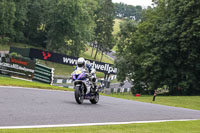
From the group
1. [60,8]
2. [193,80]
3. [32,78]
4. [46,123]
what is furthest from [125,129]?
A: [60,8]

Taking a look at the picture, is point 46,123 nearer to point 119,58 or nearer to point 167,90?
point 167,90

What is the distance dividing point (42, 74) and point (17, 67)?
1977 millimetres

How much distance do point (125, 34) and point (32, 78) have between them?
26.5 meters

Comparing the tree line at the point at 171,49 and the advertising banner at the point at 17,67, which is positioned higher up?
the tree line at the point at 171,49

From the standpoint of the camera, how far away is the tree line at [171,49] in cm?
3662

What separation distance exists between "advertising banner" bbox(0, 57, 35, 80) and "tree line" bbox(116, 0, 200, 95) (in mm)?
15019

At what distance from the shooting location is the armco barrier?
95.8 feet

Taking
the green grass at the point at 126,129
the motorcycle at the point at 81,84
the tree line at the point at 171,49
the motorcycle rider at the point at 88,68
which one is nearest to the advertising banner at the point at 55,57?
the tree line at the point at 171,49

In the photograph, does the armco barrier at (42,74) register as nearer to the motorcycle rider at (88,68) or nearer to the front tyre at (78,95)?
the motorcycle rider at (88,68)

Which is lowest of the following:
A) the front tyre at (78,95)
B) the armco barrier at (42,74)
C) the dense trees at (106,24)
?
the front tyre at (78,95)

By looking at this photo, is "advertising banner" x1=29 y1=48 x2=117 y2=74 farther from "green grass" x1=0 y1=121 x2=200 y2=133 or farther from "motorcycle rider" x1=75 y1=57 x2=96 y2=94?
"green grass" x1=0 y1=121 x2=200 y2=133

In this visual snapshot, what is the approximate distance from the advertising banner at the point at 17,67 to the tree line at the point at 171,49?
15.0m

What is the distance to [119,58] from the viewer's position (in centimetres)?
4888

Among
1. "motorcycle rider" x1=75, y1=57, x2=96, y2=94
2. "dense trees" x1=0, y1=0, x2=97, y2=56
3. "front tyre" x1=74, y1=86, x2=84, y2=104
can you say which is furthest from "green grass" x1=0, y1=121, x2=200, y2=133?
"dense trees" x1=0, y1=0, x2=97, y2=56
